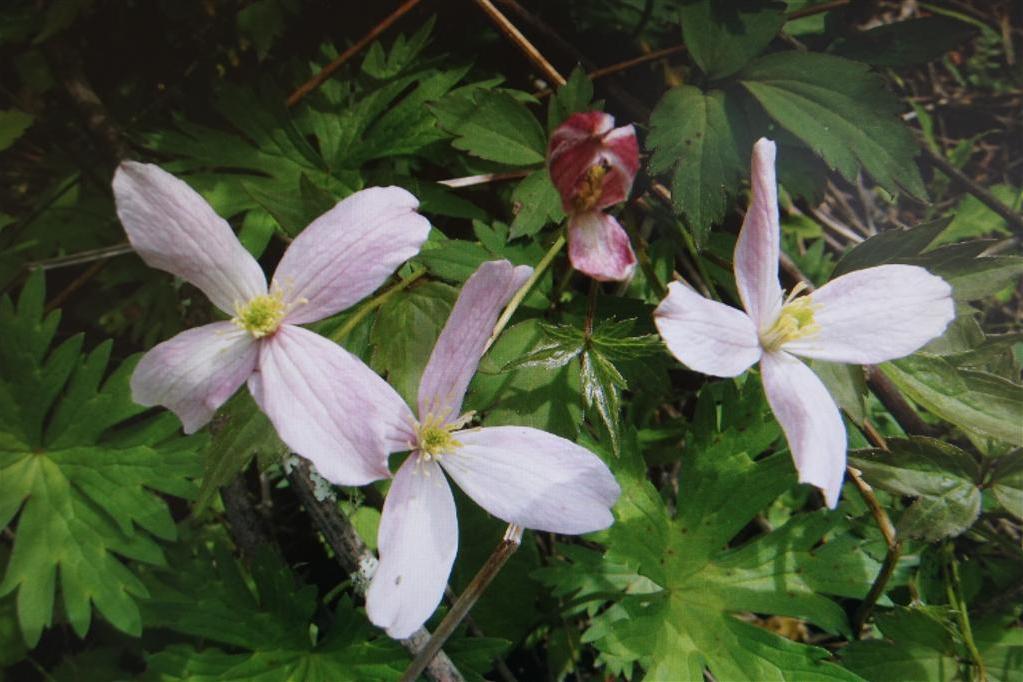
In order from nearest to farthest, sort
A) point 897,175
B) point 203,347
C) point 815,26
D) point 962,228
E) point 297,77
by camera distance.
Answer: point 203,347 < point 897,175 < point 297,77 < point 815,26 < point 962,228

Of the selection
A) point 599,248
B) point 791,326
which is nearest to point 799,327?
point 791,326

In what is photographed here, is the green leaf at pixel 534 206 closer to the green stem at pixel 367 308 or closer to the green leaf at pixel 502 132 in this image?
the green leaf at pixel 502 132

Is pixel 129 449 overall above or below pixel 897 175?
below

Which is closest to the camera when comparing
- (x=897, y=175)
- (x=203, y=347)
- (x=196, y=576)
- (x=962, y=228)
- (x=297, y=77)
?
(x=203, y=347)

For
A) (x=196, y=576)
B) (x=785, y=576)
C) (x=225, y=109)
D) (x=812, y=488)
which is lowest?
(x=812, y=488)

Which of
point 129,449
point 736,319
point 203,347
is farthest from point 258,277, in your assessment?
point 736,319

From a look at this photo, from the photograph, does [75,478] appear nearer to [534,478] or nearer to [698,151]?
[534,478]

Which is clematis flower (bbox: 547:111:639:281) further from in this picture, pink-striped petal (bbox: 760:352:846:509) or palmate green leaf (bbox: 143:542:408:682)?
palmate green leaf (bbox: 143:542:408:682)

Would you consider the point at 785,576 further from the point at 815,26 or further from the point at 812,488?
the point at 815,26
